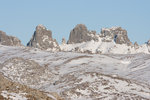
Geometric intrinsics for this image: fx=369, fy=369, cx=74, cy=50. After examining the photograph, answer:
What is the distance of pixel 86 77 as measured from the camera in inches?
2589

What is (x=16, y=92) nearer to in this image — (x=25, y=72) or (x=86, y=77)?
(x=86, y=77)

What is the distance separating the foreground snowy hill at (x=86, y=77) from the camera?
56.1 m

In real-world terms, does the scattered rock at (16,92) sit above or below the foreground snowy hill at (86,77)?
above

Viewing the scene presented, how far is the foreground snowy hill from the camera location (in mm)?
56062

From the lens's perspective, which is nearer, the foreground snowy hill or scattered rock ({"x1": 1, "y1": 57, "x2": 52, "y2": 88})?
the foreground snowy hill

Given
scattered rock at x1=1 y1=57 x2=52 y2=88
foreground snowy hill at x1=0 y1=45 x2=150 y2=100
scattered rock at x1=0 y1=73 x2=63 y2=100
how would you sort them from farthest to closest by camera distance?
scattered rock at x1=1 y1=57 x2=52 y2=88, foreground snowy hill at x1=0 y1=45 x2=150 y2=100, scattered rock at x1=0 y1=73 x2=63 y2=100

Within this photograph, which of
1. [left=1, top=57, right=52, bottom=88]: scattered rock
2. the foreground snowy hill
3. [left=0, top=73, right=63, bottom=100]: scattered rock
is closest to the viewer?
[left=0, top=73, right=63, bottom=100]: scattered rock

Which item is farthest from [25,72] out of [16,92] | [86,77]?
[16,92]

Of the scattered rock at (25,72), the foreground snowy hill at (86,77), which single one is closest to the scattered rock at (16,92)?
the foreground snowy hill at (86,77)

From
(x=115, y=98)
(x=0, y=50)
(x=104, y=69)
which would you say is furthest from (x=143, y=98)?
(x=0, y=50)

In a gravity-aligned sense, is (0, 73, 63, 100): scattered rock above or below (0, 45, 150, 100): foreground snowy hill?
above

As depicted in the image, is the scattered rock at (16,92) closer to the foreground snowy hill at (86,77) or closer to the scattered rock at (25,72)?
the foreground snowy hill at (86,77)

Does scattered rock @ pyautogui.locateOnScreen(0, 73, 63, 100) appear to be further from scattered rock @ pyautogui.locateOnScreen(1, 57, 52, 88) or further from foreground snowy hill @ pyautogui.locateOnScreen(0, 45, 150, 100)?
scattered rock @ pyautogui.locateOnScreen(1, 57, 52, 88)

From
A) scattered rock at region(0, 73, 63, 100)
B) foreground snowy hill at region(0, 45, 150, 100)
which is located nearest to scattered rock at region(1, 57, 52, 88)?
foreground snowy hill at region(0, 45, 150, 100)
